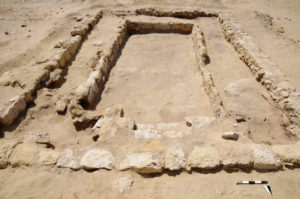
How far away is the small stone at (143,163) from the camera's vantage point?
2.45 m

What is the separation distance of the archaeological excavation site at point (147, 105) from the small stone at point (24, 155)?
14mm

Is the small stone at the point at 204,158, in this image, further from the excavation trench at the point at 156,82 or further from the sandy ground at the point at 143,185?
the excavation trench at the point at 156,82

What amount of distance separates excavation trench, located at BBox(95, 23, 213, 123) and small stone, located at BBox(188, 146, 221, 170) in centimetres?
134

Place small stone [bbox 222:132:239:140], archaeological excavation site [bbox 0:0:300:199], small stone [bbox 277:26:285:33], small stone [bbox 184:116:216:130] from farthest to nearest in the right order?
1. small stone [bbox 277:26:285:33]
2. small stone [bbox 184:116:216:130]
3. small stone [bbox 222:132:239:140]
4. archaeological excavation site [bbox 0:0:300:199]

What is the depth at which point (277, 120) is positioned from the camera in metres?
3.86

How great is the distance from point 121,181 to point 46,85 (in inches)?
127

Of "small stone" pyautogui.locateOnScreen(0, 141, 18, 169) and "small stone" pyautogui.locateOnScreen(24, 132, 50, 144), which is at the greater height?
"small stone" pyautogui.locateOnScreen(0, 141, 18, 169)

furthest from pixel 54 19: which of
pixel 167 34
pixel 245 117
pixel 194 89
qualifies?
pixel 245 117

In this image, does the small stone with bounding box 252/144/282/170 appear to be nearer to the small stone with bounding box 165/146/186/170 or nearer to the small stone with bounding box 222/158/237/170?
the small stone with bounding box 222/158/237/170

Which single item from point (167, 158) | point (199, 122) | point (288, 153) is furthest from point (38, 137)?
point (288, 153)

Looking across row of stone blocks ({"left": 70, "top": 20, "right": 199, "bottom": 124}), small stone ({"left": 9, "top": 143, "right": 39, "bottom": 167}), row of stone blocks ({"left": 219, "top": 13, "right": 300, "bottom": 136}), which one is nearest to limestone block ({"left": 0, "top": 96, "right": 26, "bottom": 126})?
small stone ({"left": 9, "top": 143, "right": 39, "bottom": 167})

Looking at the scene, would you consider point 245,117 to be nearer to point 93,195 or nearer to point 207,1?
point 93,195

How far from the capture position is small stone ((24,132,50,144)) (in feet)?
9.96

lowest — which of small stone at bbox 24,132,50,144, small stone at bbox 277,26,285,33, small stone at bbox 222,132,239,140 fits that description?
small stone at bbox 24,132,50,144
